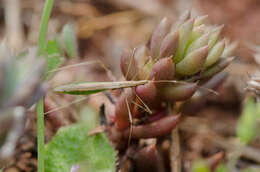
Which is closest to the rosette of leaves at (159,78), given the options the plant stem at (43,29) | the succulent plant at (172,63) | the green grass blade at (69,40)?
the succulent plant at (172,63)

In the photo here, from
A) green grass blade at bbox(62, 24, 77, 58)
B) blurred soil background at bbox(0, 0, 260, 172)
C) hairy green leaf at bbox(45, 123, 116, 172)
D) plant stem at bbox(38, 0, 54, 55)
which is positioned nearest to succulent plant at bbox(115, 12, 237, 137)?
hairy green leaf at bbox(45, 123, 116, 172)

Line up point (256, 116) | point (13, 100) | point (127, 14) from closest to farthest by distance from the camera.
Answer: point (13, 100), point (256, 116), point (127, 14)

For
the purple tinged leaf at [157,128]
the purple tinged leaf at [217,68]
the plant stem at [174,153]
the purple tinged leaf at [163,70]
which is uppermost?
the purple tinged leaf at [163,70]

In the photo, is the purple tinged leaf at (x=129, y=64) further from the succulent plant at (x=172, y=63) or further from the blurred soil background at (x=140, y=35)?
the blurred soil background at (x=140, y=35)

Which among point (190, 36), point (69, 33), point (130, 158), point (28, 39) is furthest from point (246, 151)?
point (28, 39)

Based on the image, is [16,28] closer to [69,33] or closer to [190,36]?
[69,33]

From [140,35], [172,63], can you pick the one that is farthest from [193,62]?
[140,35]

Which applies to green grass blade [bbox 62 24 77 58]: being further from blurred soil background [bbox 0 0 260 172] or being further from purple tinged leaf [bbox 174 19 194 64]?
purple tinged leaf [bbox 174 19 194 64]

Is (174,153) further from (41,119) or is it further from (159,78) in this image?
(41,119)
